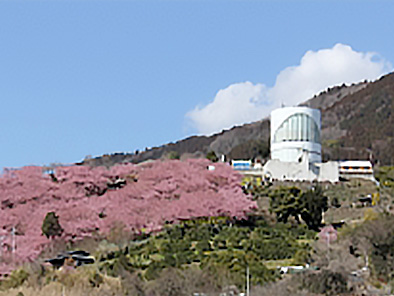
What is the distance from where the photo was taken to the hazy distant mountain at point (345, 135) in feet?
298

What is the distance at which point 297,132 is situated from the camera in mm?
52219

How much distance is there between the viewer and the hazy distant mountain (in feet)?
298

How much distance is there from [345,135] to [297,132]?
68.0 meters

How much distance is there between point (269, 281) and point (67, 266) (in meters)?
6.99

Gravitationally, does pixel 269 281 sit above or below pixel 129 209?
below

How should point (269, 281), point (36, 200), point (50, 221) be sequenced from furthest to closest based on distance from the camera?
point (36, 200)
point (50, 221)
point (269, 281)

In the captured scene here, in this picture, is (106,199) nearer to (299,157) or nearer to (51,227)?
(51,227)

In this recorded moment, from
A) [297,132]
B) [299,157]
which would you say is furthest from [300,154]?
[297,132]

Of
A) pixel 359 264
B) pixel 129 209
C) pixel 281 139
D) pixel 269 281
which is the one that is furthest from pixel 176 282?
pixel 281 139

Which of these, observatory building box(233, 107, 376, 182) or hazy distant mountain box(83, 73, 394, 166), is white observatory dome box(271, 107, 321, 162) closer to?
observatory building box(233, 107, 376, 182)

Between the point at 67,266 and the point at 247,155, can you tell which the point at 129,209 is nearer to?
the point at 67,266

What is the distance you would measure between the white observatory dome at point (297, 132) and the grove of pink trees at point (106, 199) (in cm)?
1998

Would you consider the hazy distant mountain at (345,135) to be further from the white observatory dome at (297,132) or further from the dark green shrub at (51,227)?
the dark green shrub at (51,227)

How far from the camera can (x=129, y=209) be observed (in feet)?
86.5
